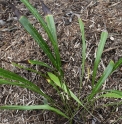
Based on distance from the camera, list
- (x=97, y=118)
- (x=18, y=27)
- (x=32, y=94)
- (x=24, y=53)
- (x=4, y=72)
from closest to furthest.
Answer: (x=4, y=72), (x=97, y=118), (x=32, y=94), (x=24, y=53), (x=18, y=27)

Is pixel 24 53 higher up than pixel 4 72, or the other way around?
pixel 4 72

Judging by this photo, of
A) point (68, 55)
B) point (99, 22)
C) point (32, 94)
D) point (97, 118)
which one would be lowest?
point (97, 118)

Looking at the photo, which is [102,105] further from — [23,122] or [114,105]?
[23,122]

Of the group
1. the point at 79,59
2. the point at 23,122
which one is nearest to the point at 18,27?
the point at 79,59

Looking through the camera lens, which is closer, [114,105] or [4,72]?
[4,72]

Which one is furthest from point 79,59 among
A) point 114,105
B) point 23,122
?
point 23,122

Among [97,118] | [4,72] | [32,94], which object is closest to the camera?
[4,72]
